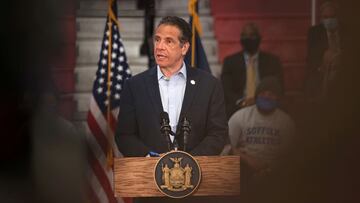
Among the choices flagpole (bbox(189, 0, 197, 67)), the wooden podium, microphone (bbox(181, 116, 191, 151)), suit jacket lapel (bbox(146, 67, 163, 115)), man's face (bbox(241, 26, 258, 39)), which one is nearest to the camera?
the wooden podium

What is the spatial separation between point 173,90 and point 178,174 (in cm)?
57

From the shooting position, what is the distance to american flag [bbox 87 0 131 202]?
4.25 m

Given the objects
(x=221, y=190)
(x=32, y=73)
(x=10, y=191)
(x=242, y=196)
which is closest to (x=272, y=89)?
(x=242, y=196)

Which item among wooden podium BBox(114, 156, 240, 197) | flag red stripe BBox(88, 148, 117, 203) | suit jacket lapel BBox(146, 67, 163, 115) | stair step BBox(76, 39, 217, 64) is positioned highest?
stair step BBox(76, 39, 217, 64)

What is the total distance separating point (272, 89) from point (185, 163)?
1009mm

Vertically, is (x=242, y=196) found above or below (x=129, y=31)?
below

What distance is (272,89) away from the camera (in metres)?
4.32

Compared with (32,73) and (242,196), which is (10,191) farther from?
(242,196)

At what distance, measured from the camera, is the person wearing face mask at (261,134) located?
421 cm

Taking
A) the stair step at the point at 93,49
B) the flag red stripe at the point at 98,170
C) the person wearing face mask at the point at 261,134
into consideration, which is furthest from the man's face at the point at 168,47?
the flag red stripe at the point at 98,170

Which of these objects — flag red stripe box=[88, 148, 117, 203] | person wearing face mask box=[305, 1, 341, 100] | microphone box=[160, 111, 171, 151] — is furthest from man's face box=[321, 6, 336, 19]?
flag red stripe box=[88, 148, 117, 203]

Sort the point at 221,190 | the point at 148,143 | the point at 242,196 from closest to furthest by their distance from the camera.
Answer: the point at 221,190, the point at 148,143, the point at 242,196

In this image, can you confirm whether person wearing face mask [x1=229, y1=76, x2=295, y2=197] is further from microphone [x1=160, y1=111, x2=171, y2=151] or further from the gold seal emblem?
the gold seal emblem

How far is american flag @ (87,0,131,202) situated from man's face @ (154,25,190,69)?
19.1 inches
